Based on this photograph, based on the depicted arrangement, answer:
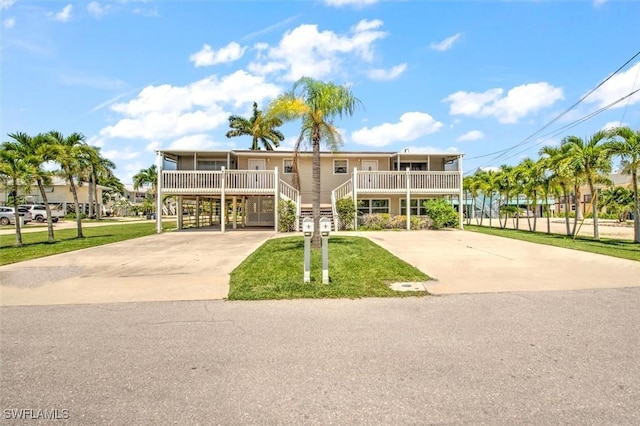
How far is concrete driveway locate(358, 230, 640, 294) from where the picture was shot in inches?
267

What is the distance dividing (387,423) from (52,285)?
7338 mm

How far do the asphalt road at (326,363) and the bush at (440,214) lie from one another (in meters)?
16.0

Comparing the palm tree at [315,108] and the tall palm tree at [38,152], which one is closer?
the palm tree at [315,108]

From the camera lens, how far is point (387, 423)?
2.49m

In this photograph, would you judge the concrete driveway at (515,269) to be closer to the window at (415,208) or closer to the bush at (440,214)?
the bush at (440,214)

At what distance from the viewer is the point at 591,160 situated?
16484 mm

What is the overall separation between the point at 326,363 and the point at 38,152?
16.8 meters

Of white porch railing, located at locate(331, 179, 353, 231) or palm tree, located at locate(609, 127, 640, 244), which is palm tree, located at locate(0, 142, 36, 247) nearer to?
white porch railing, located at locate(331, 179, 353, 231)

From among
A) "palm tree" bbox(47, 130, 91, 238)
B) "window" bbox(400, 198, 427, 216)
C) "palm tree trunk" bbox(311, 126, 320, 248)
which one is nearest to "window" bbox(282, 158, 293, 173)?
"window" bbox(400, 198, 427, 216)

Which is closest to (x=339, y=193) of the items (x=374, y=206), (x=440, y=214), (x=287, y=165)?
(x=374, y=206)

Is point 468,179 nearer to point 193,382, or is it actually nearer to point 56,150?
point 56,150

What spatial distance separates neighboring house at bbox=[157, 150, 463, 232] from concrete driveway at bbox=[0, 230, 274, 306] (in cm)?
852

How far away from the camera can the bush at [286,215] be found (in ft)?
64.0

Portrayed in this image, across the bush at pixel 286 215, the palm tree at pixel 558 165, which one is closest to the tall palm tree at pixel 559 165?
the palm tree at pixel 558 165
